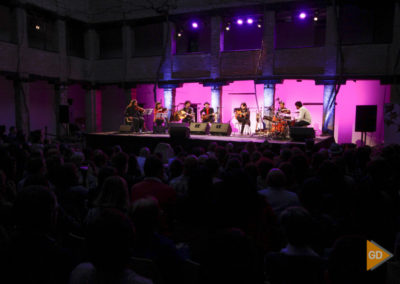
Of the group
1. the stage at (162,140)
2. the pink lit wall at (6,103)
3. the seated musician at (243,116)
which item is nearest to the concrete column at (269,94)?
the seated musician at (243,116)

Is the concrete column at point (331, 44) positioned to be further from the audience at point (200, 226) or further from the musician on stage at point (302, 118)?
the audience at point (200, 226)

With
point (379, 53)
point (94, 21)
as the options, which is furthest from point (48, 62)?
point (379, 53)

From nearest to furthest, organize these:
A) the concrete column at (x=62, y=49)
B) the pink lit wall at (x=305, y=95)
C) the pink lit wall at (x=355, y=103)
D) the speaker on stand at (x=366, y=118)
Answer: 1. the speaker on stand at (x=366, y=118)
2. the pink lit wall at (x=355, y=103)
3. the pink lit wall at (x=305, y=95)
4. the concrete column at (x=62, y=49)

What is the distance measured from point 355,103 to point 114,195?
13.0 m

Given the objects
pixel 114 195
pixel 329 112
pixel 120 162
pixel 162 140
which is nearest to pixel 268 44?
pixel 329 112

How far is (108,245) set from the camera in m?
1.29

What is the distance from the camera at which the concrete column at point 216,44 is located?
14.0m

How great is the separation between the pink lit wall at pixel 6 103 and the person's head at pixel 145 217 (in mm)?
15093

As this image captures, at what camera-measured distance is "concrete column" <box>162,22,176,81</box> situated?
49.2 feet

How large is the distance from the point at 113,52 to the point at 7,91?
549 centimetres

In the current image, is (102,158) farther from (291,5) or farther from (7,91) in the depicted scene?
(7,91)

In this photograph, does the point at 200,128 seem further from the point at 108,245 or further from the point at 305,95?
the point at 108,245

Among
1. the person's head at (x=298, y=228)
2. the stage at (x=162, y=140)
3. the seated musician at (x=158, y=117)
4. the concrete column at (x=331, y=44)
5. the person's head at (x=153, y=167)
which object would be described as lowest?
the stage at (x=162, y=140)

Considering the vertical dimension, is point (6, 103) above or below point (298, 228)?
above
